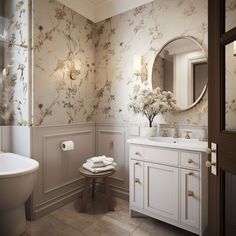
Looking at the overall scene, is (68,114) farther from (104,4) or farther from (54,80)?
(104,4)

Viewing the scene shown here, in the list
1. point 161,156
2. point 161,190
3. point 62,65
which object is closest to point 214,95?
point 161,156

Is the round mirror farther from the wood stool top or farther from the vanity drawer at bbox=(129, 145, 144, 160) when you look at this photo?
the wood stool top

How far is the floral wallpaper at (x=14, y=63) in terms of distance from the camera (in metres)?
1.95

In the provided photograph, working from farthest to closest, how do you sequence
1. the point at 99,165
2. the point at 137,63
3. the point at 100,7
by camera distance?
1. the point at 100,7
2. the point at 137,63
3. the point at 99,165

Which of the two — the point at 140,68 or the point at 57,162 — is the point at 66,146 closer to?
the point at 57,162

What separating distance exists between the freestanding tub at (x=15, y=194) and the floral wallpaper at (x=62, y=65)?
1.80ft

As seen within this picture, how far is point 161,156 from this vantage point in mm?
1711

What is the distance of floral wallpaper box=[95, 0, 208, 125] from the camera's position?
189 cm

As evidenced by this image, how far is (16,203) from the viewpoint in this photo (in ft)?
5.15

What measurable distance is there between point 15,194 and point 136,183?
110 cm

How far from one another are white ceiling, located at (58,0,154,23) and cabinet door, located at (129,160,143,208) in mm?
1884

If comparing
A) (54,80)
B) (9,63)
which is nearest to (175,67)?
(54,80)

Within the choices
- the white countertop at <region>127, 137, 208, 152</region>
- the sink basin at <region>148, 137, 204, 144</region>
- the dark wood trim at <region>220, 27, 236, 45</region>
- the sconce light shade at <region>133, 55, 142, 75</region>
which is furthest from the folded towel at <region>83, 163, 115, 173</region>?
the dark wood trim at <region>220, 27, 236, 45</region>

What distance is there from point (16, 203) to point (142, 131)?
1369 mm
